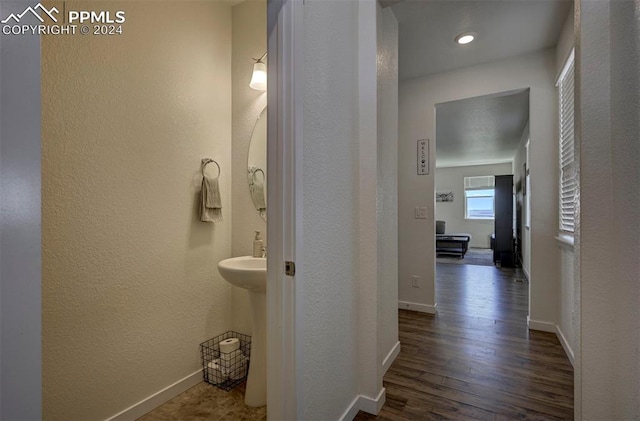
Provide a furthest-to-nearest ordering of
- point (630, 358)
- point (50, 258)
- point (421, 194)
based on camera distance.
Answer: point (421, 194)
point (50, 258)
point (630, 358)

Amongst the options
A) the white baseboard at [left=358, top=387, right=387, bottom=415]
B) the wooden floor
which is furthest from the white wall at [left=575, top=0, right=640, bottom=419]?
the white baseboard at [left=358, top=387, right=387, bottom=415]

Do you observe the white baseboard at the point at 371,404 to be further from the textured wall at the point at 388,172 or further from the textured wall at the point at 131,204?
the textured wall at the point at 131,204

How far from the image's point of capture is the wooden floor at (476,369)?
1.68m

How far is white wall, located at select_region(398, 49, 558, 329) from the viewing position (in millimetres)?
2736

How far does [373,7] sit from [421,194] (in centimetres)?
209

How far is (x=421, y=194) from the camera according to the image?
3.31 meters

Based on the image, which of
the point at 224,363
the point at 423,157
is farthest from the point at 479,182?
the point at 224,363

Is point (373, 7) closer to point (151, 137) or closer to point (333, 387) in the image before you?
point (151, 137)

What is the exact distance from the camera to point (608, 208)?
3.88 feet

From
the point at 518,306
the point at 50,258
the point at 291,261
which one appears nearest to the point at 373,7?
the point at 291,261

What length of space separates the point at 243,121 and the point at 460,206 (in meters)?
9.19

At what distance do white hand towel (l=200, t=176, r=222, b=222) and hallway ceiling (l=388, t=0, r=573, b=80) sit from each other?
5.16 ft

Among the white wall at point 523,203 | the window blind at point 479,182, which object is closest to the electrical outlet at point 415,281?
the white wall at point 523,203

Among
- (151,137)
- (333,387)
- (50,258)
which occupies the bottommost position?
(333,387)
